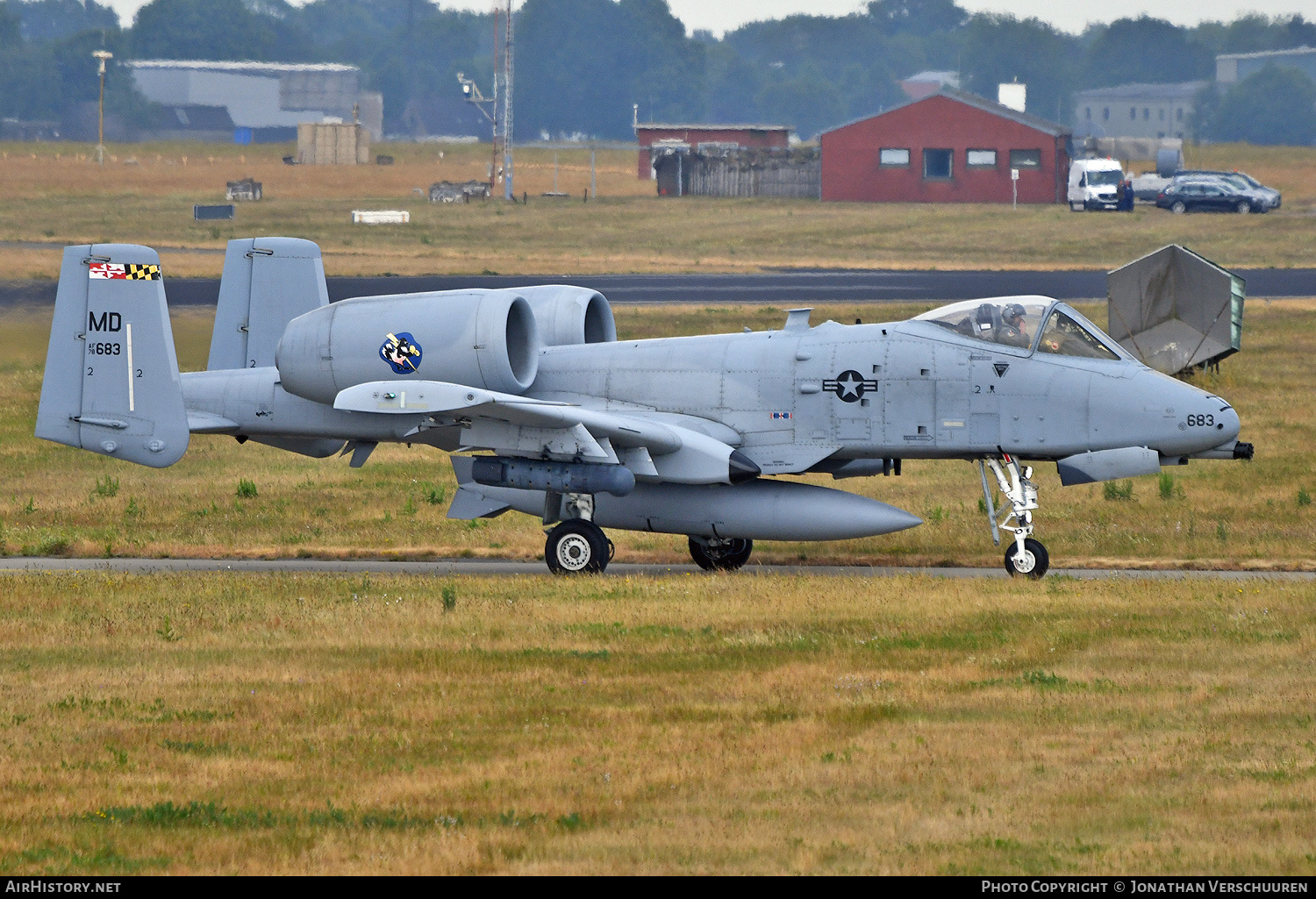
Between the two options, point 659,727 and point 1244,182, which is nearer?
point 659,727

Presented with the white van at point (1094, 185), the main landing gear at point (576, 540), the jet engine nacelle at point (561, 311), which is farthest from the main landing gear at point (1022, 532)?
the white van at point (1094, 185)

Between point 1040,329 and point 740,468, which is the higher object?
point 1040,329

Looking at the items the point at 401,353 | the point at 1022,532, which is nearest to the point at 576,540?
the point at 401,353

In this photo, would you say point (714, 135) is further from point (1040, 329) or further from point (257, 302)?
point (1040, 329)

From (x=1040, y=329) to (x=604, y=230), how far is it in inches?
2288

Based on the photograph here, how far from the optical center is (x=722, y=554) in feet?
65.6

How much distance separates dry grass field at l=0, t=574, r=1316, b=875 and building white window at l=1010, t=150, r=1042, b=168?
72.5 metres

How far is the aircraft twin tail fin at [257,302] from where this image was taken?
2105cm

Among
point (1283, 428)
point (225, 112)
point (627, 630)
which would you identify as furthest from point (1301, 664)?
point (225, 112)

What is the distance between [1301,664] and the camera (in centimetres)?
1352

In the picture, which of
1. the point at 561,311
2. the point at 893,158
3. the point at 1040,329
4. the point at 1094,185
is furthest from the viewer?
the point at 893,158

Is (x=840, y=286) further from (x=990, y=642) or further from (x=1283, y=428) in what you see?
(x=990, y=642)

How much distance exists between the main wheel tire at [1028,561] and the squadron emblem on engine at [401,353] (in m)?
7.25

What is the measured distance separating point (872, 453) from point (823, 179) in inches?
2873
